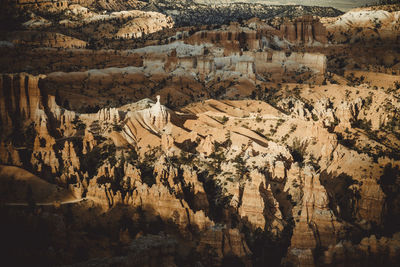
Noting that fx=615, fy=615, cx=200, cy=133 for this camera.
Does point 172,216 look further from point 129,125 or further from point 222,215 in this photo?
point 129,125

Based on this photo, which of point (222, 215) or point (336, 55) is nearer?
point (222, 215)

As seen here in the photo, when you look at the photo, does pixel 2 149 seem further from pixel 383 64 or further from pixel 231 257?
pixel 383 64

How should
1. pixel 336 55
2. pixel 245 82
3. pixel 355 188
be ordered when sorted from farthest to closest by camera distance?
pixel 336 55
pixel 245 82
pixel 355 188

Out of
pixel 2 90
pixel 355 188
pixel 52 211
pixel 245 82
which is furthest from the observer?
pixel 245 82

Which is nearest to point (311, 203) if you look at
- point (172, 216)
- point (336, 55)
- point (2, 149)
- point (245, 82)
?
point (172, 216)

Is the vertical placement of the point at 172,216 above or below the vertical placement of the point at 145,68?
above

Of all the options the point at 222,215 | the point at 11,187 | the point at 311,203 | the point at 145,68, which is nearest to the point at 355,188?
the point at 311,203
